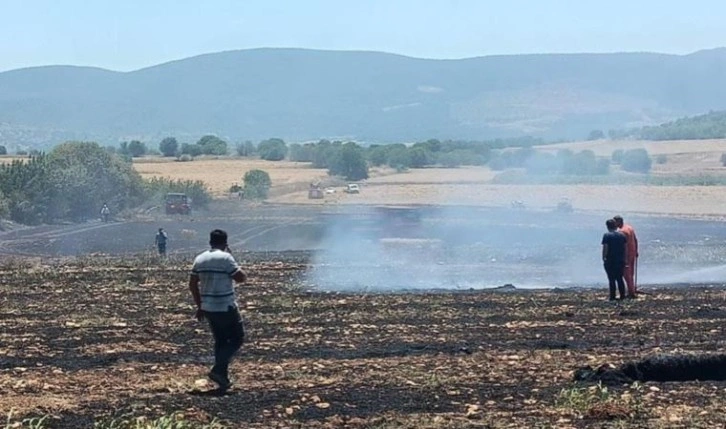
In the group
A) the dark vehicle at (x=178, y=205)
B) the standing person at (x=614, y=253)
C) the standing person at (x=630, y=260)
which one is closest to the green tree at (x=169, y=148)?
the dark vehicle at (x=178, y=205)

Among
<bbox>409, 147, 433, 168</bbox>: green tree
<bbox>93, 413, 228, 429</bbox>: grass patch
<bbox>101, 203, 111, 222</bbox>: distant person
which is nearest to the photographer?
<bbox>93, 413, 228, 429</bbox>: grass patch

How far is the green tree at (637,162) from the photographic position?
101 m

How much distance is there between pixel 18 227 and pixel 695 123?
116 meters

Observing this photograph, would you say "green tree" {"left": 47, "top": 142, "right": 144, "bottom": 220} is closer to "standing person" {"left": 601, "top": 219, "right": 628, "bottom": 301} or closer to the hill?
"standing person" {"left": 601, "top": 219, "right": 628, "bottom": 301}

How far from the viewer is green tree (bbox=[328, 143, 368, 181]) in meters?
99.9

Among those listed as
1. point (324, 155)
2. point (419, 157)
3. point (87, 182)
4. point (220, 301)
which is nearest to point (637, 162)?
point (419, 157)

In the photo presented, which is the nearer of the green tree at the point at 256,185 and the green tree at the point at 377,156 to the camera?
the green tree at the point at 256,185

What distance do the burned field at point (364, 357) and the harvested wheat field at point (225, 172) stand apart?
6232cm

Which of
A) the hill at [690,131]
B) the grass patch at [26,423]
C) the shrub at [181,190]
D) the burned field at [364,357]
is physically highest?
the hill at [690,131]

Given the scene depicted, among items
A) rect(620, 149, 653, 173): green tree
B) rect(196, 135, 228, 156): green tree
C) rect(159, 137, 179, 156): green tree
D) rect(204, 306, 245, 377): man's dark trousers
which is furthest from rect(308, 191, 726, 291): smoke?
rect(159, 137, 179, 156): green tree

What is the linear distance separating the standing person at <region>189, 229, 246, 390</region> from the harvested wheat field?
232ft

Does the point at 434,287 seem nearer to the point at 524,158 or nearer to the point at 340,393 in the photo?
the point at 340,393

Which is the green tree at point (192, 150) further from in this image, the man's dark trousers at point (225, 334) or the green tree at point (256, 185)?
the man's dark trousers at point (225, 334)

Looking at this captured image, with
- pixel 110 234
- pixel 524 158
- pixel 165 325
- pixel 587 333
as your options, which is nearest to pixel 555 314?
pixel 587 333
